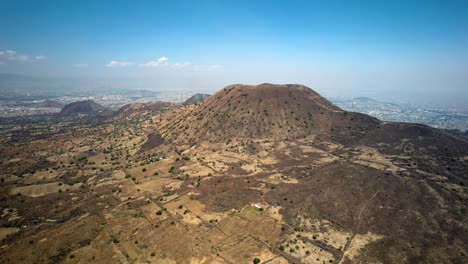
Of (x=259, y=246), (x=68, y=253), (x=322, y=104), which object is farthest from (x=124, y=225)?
(x=322, y=104)

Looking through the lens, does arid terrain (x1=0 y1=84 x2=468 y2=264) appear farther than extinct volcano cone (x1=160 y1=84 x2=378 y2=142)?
No

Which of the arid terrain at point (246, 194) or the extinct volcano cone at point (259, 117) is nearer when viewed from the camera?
the arid terrain at point (246, 194)

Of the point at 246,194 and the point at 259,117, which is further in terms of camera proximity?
the point at 259,117

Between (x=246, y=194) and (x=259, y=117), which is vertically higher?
(x=259, y=117)

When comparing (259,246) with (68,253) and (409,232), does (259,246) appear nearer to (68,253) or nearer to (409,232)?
(409,232)

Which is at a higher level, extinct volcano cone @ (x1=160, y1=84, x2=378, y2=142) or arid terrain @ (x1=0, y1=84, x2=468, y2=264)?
extinct volcano cone @ (x1=160, y1=84, x2=378, y2=142)
